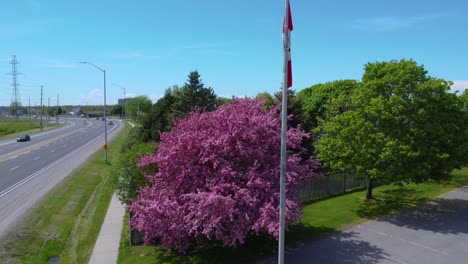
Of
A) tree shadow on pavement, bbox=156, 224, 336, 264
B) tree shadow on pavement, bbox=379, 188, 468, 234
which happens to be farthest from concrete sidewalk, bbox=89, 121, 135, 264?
tree shadow on pavement, bbox=379, 188, 468, 234

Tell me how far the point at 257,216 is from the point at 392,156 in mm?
7693

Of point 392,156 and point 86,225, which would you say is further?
point 86,225

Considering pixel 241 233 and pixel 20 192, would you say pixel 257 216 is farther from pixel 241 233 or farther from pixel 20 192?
pixel 20 192

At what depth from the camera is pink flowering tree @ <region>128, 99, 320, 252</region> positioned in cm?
1123

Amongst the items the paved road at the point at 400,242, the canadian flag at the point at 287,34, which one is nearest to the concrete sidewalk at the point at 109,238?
the paved road at the point at 400,242

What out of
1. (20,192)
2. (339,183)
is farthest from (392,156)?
(20,192)

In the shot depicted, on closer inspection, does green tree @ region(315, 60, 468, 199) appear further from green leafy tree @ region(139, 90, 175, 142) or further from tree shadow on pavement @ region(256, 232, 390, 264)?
green leafy tree @ region(139, 90, 175, 142)

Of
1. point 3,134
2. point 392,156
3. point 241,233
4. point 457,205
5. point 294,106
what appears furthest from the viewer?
point 3,134

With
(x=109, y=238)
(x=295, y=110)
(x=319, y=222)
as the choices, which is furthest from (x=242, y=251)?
(x=295, y=110)

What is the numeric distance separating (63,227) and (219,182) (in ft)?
31.9

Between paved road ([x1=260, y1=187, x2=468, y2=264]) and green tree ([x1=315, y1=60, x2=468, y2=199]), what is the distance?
1834 millimetres

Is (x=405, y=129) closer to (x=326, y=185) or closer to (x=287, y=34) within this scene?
(x=326, y=185)

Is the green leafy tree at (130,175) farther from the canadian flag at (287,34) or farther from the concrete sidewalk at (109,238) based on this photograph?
the canadian flag at (287,34)

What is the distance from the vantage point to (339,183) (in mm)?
22188
